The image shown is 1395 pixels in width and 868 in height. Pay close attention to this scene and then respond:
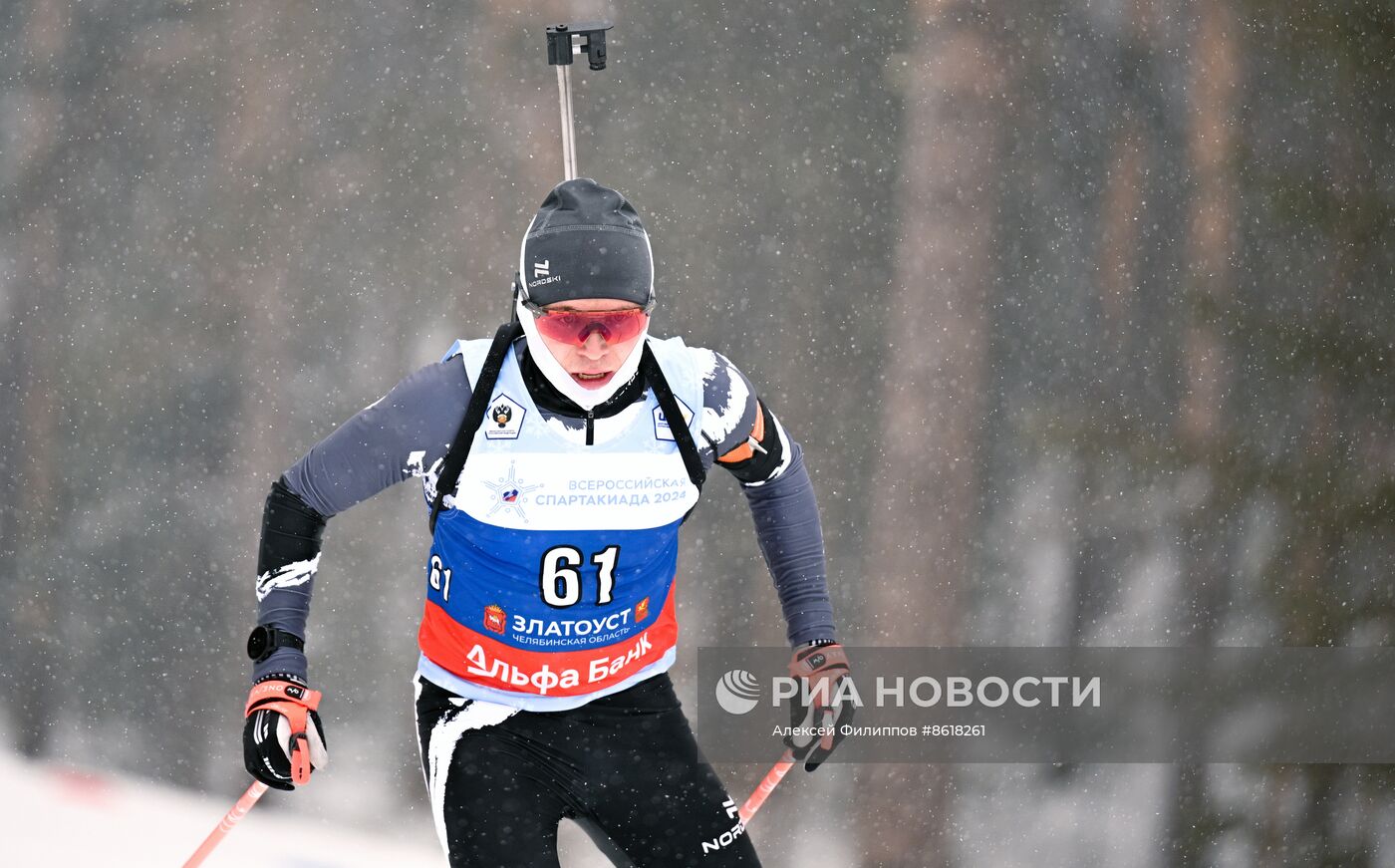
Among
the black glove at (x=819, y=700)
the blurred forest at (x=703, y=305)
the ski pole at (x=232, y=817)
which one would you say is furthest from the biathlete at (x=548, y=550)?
the blurred forest at (x=703, y=305)

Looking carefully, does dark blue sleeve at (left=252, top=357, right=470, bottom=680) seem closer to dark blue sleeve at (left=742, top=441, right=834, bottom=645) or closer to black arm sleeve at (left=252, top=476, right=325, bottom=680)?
black arm sleeve at (left=252, top=476, right=325, bottom=680)

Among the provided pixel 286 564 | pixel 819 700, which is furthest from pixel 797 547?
pixel 286 564

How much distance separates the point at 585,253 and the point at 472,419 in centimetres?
41

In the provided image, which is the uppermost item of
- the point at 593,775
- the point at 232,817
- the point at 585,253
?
the point at 585,253

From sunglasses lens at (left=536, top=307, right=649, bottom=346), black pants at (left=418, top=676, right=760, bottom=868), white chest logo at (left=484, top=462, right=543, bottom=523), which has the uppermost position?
sunglasses lens at (left=536, top=307, right=649, bottom=346)

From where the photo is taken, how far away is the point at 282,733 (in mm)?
2924

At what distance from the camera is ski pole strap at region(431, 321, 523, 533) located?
113 inches

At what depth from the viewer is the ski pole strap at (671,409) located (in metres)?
2.99

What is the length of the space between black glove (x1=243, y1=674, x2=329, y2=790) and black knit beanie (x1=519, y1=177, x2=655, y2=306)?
0.99 m

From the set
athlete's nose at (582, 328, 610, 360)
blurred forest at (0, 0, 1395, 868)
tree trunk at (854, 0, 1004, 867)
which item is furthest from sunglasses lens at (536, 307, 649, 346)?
A: tree trunk at (854, 0, 1004, 867)

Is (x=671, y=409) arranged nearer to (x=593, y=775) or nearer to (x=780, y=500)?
(x=780, y=500)

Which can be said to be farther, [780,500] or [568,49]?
[780,500]

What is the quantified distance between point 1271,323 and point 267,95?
363 centimetres

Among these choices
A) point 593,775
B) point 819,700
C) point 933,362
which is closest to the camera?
point 593,775
